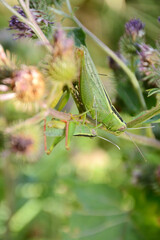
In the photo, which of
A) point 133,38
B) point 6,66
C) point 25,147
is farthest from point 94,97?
point 25,147

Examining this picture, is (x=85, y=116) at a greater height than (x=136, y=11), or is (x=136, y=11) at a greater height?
(x=85, y=116)

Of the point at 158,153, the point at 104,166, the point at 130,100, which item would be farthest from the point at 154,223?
the point at 104,166

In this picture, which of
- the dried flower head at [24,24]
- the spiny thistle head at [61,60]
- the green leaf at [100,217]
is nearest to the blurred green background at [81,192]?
the green leaf at [100,217]

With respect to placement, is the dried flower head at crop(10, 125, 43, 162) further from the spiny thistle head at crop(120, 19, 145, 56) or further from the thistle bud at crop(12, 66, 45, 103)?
the thistle bud at crop(12, 66, 45, 103)

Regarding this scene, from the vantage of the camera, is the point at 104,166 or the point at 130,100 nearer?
the point at 130,100

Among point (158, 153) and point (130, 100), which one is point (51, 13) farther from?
point (158, 153)

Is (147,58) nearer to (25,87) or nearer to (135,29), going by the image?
(135,29)
